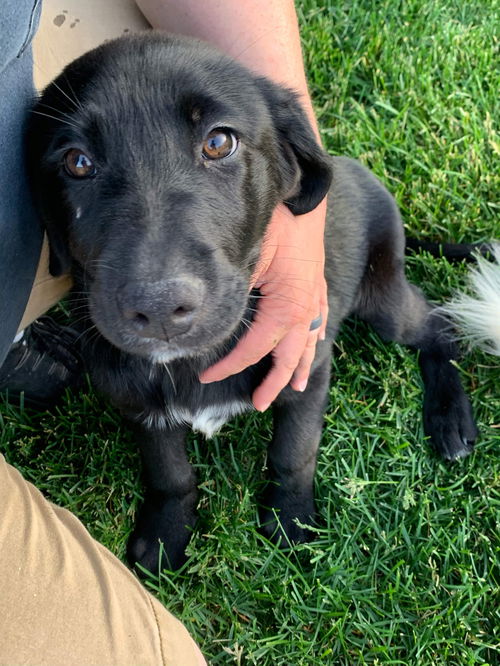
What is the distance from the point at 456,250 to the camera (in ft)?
8.36

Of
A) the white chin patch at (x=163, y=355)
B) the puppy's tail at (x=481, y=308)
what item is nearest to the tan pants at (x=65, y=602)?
the white chin patch at (x=163, y=355)

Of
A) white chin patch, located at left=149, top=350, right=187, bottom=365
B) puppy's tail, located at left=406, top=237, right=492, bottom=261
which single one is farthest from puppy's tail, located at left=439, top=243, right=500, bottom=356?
white chin patch, located at left=149, top=350, right=187, bottom=365

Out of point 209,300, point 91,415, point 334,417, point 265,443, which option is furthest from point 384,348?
Answer: point 209,300

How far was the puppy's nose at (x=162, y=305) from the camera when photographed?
1.33 metres

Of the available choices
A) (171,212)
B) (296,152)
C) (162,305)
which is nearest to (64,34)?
(296,152)

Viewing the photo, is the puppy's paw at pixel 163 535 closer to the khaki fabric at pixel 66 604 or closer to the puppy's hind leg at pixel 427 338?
the khaki fabric at pixel 66 604

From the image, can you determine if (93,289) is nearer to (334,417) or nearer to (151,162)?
(151,162)

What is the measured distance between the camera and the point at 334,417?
7.81 ft

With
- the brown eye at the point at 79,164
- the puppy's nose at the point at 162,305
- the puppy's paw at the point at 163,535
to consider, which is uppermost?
the brown eye at the point at 79,164

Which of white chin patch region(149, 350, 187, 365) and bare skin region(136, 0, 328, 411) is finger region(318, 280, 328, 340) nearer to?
bare skin region(136, 0, 328, 411)

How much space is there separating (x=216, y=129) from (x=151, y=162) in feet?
0.56

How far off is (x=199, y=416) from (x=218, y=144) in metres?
0.74

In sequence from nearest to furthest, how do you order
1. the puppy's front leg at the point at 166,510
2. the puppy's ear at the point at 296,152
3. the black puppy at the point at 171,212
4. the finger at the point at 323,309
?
1. the black puppy at the point at 171,212
2. the puppy's ear at the point at 296,152
3. the finger at the point at 323,309
4. the puppy's front leg at the point at 166,510

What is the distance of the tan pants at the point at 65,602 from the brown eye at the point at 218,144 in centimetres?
87
